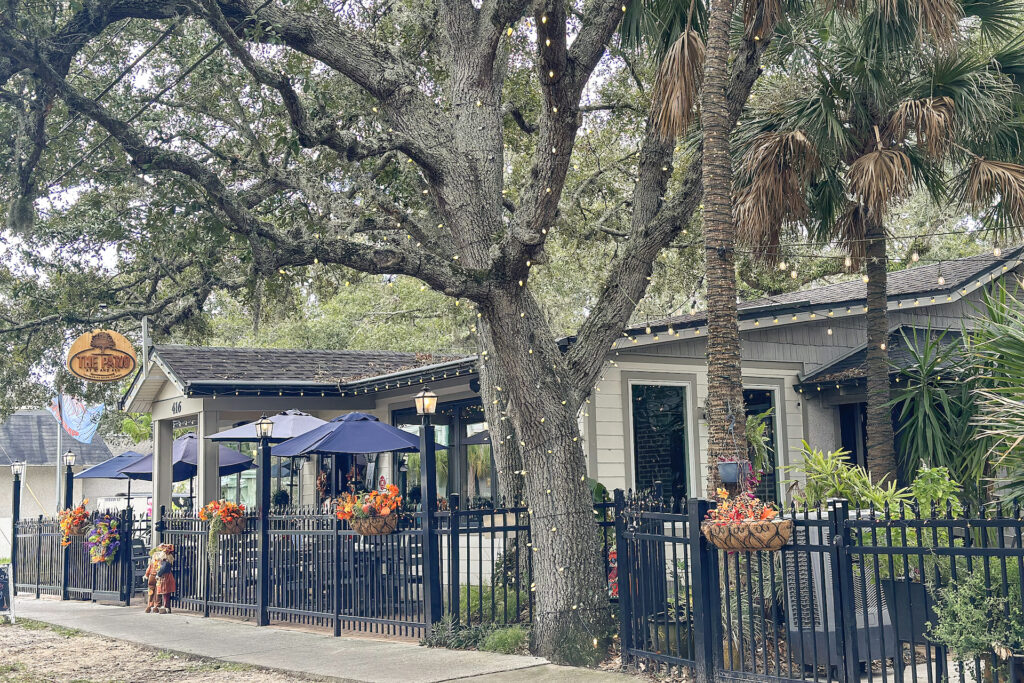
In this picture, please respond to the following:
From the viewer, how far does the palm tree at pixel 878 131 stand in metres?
11.2

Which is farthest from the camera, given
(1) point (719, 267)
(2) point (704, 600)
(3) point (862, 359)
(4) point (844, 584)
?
(3) point (862, 359)

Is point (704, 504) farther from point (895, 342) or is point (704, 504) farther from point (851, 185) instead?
point (895, 342)

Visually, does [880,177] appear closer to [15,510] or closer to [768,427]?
[768,427]

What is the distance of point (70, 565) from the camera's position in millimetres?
17078

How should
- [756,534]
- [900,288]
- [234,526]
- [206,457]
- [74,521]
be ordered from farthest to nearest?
[206,457] → [74,521] → [900,288] → [234,526] → [756,534]

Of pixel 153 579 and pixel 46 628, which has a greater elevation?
pixel 153 579

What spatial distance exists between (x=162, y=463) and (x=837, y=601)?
46.1ft

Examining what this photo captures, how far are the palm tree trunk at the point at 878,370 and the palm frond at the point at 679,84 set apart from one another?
3.81m

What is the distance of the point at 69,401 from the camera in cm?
2527

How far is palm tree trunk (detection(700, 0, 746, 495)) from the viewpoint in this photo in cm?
806

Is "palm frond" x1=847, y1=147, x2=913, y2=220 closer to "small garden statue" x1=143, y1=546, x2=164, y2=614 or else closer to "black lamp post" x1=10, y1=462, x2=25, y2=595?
"small garden statue" x1=143, y1=546, x2=164, y2=614

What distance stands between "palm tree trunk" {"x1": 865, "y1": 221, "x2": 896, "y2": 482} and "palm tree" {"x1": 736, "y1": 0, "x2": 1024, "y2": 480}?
0.05 ft

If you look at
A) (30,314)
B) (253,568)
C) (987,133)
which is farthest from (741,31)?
(30,314)

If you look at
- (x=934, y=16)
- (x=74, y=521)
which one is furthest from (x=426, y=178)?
(x=74, y=521)
